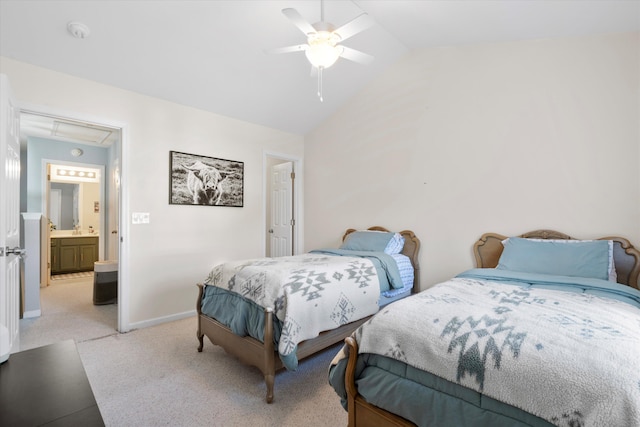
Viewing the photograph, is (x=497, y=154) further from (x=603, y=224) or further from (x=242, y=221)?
(x=242, y=221)

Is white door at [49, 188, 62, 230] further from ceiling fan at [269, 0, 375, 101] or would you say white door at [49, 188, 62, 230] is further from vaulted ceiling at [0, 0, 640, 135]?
ceiling fan at [269, 0, 375, 101]

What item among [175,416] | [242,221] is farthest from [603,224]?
[242,221]

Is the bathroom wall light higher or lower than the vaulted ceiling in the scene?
lower

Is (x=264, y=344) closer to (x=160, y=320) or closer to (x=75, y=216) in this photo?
(x=160, y=320)

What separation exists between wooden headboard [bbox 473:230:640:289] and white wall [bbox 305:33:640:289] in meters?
0.08

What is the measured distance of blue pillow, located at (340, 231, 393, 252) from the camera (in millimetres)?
3648

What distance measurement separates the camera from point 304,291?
217 cm

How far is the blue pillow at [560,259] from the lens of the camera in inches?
91.7

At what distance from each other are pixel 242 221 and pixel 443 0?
330 cm

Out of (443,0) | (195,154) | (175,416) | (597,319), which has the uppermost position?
(443,0)

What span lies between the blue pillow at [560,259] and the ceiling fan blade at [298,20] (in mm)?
2450

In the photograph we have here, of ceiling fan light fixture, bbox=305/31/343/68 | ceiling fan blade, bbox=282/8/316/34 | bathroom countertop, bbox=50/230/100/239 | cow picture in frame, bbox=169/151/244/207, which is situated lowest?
bathroom countertop, bbox=50/230/100/239

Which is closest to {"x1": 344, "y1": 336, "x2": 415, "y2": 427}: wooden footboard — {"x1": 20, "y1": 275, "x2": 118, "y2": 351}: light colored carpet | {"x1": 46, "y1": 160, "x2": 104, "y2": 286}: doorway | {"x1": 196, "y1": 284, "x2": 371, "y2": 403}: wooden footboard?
{"x1": 196, "y1": 284, "x2": 371, "y2": 403}: wooden footboard

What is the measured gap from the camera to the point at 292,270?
93.4 inches
